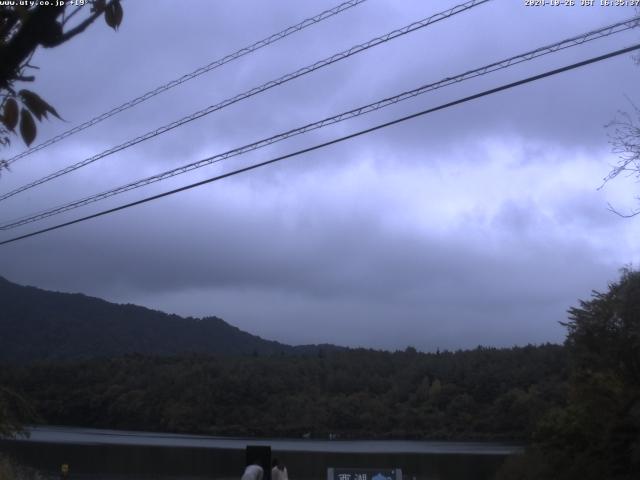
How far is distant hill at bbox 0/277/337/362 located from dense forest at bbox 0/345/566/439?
1316 cm

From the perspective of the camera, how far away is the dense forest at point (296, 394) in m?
73.8

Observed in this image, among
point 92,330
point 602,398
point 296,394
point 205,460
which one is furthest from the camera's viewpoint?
point 92,330

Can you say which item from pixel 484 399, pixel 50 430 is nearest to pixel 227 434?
pixel 50 430

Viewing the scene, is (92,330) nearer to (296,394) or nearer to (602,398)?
(296,394)

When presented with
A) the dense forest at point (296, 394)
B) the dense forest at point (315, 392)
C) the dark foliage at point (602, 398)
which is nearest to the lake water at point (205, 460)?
the dense forest at point (315, 392)

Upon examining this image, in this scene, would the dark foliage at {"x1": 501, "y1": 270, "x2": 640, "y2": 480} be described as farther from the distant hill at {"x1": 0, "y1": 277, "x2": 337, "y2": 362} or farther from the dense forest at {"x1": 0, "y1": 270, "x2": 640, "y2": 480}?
the distant hill at {"x1": 0, "y1": 277, "x2": 337, "y2": 362}

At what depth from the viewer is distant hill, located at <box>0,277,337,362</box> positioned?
4156 inches

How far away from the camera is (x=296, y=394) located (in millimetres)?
92875

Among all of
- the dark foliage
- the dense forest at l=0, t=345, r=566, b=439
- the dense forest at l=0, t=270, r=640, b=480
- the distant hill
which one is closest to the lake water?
the dense forest at l=0, t=270, r=640, b=480

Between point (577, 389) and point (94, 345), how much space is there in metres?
125

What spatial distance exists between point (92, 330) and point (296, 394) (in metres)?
66.9

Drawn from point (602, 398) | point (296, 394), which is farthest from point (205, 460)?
point (296, 394)

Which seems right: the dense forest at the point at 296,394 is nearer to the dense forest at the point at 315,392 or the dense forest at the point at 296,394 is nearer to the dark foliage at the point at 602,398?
the dense forest at the point at 315,392

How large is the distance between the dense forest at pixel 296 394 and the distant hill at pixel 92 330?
1316 cm
